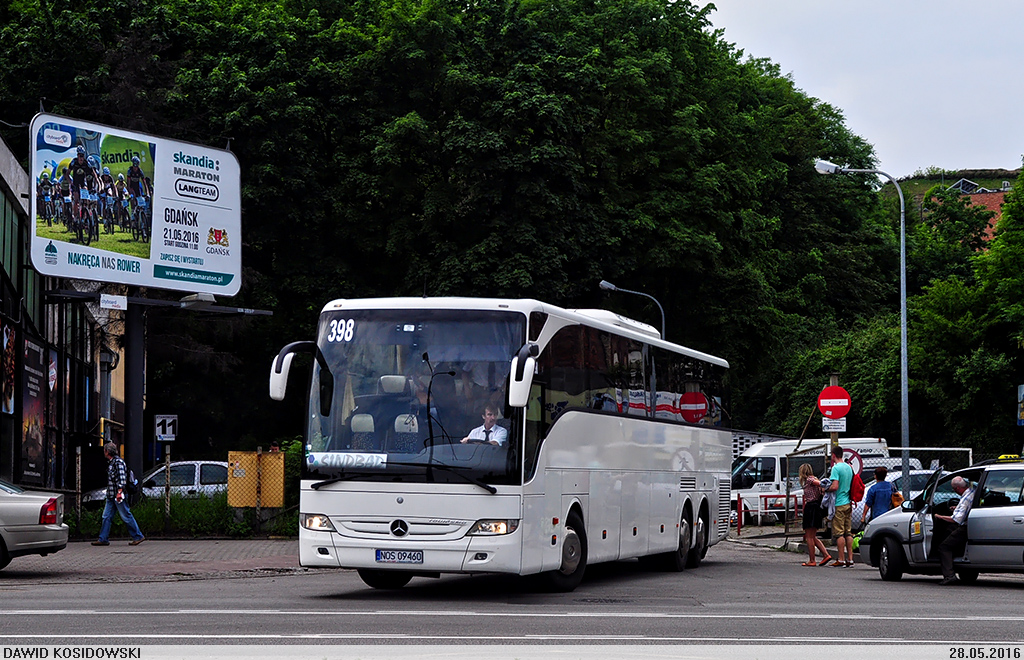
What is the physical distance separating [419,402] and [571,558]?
2944 millimetres

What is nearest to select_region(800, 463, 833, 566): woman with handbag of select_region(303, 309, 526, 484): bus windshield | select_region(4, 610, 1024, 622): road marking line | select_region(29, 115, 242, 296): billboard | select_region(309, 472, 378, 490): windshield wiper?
select_region(303, 309, 526, 484): bus windshield

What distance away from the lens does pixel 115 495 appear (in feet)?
81.4

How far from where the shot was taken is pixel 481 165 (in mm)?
37125

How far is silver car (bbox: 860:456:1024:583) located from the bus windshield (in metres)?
7.02

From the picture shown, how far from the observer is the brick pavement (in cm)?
1930

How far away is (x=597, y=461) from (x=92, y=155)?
15.8 meters

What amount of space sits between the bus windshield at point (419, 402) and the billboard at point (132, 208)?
47.9 ft

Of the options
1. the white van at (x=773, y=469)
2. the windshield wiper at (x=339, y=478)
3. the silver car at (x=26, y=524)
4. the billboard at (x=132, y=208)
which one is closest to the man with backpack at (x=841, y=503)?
the windshield wiper at (x=339, y=478)

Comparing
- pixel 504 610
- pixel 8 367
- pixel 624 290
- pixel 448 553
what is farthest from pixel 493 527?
pixel 624 290

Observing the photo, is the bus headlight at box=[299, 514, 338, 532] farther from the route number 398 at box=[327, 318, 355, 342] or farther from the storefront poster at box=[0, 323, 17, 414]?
the storefront poster at box=[0, 323, 17, 414]

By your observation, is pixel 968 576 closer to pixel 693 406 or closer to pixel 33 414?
pixel 693 406

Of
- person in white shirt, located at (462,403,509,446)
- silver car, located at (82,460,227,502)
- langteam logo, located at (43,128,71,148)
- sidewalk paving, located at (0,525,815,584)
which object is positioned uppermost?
langteam logo, located at (43,128,71,148)

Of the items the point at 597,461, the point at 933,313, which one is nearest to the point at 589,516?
the point at 597,461

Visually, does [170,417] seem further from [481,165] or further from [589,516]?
[589,516]
